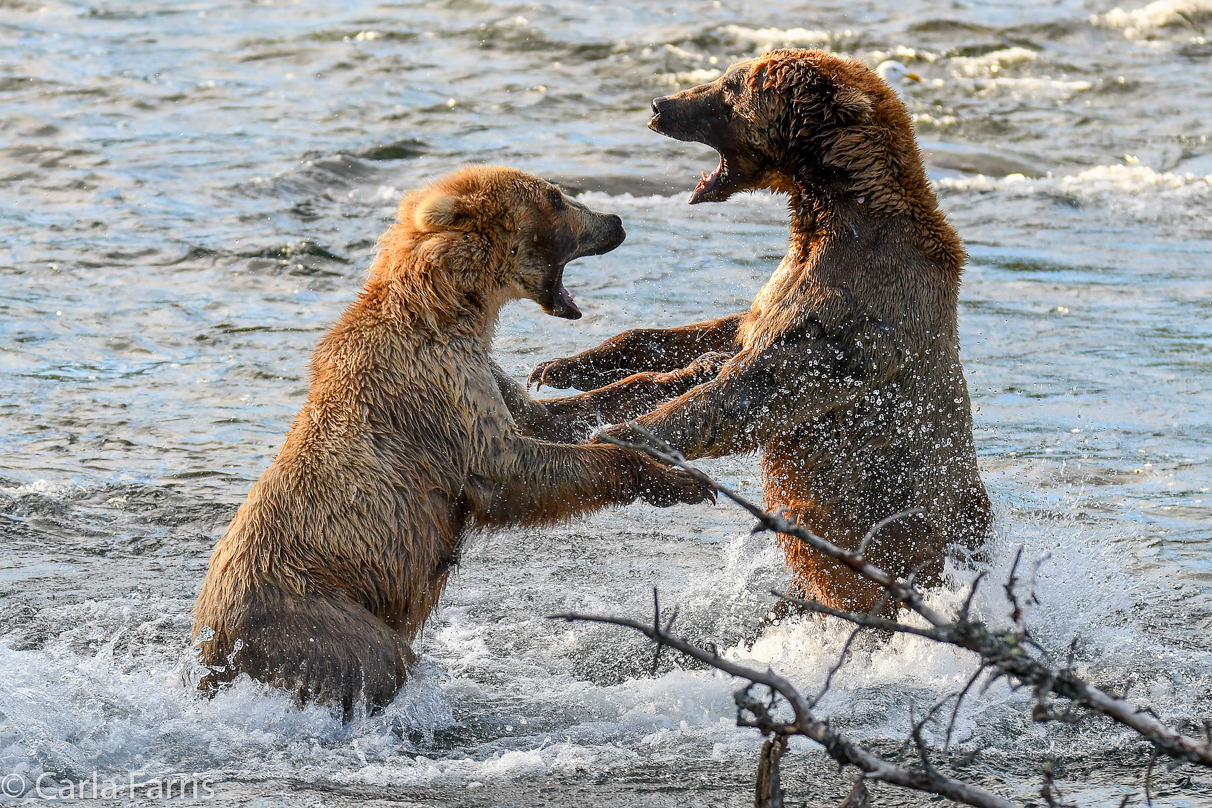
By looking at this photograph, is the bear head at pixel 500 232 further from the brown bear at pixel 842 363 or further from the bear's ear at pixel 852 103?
the bear's ear at pixel 852 103

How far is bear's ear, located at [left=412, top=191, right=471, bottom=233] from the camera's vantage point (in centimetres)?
540

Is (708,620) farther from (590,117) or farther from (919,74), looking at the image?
(919,74)

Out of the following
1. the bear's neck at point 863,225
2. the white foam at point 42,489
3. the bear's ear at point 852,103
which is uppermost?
the bear's ear at point 852,103

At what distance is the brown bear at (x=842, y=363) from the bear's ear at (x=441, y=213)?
0.92 metres

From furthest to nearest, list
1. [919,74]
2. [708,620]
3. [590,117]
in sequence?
[919,74] → [590,117] → [708,620]

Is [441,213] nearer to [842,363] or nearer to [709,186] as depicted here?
[709,186]

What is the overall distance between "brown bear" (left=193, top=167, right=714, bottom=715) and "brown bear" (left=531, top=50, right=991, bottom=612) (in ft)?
1.48

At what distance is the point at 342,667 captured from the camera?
4.90 meters

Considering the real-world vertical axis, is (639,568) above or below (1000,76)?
below

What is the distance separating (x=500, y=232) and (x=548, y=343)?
4292 mm

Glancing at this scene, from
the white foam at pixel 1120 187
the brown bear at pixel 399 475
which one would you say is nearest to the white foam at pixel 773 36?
the white foam at pixel 1120 187

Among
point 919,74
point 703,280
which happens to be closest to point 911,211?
point 703,280

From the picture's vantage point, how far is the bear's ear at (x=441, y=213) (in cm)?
540

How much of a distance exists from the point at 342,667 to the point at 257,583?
1.34ft
